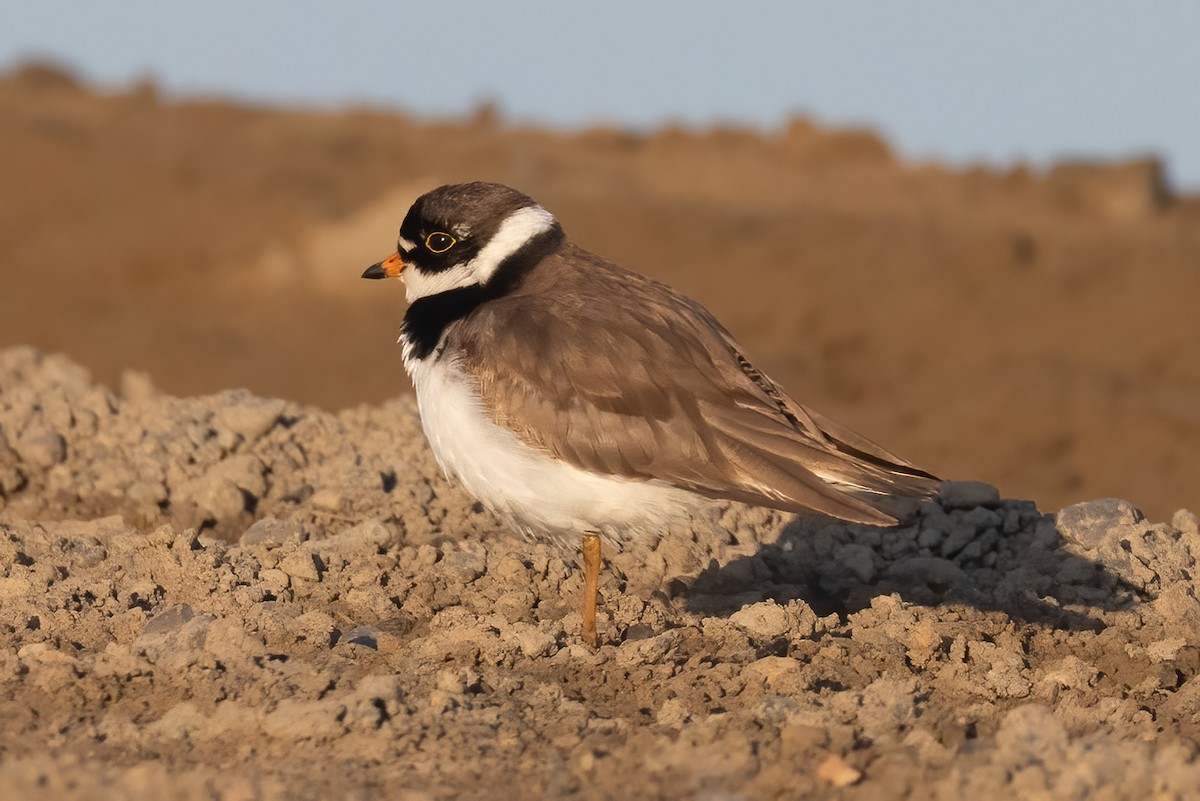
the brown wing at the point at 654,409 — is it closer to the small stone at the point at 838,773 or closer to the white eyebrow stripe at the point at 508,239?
the white eyebrow stripe at the point at 508,239

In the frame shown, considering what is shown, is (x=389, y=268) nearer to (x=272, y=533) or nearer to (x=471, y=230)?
(x=471, y=230)

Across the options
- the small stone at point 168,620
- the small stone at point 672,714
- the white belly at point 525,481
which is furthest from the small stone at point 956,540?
the small stone at point 168,620

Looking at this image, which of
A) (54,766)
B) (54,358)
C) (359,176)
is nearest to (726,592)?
(54,766)

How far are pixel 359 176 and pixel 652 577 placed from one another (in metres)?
20.1

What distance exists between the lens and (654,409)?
5.78m

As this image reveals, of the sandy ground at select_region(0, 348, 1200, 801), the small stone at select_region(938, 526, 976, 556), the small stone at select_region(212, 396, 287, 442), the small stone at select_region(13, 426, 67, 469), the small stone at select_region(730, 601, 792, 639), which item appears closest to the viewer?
the sandy ground at select_region(0, 348, 1200, 801)

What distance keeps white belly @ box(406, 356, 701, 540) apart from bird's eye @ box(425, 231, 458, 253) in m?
0.66

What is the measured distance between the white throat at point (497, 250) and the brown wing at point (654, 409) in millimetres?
330

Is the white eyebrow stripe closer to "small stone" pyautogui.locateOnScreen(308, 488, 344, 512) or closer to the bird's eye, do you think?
the bird's eye

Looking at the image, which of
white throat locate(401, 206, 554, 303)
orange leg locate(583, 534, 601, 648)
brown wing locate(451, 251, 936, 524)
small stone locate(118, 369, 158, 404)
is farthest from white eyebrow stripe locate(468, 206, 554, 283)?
small stone locate(118, 369, 158, 404)

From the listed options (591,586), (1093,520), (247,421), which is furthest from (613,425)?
(247,421)

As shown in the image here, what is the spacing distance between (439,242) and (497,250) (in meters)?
0.27

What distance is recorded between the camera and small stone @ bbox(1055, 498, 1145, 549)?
23.6 feet

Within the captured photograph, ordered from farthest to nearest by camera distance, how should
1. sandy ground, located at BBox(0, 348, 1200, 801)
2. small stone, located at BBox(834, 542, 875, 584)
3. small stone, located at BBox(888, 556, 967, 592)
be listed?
small stone, located at BBox(834, 542, 875, 584), small stone, located at BBox(888, 556, 967, 592), sandy ground, located at BBox(0, 348, 1200, 801)
